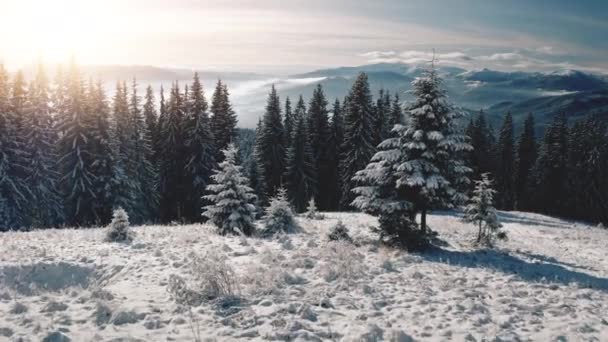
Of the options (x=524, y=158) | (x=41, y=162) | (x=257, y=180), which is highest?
(x=41, y=162)

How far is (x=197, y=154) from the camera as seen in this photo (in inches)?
1571

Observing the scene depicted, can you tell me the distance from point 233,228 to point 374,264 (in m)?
7.35

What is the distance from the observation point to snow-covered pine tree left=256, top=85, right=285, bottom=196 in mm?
46125

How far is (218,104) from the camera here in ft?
146

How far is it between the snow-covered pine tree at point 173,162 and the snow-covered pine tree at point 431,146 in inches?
1147

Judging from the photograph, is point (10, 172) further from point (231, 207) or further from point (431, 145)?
point (431, 145)

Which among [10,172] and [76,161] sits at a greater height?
[76,161]

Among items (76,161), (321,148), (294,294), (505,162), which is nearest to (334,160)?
(321,148)

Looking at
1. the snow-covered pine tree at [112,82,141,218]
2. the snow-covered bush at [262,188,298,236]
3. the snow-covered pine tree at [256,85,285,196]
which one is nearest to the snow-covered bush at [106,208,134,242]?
the snow-covered bush at [262,188,298,236]

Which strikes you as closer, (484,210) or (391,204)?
(391,204)

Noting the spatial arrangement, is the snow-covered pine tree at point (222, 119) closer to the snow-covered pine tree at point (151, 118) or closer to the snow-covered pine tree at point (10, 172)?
the snow-covered pine tree at point (151, 118)

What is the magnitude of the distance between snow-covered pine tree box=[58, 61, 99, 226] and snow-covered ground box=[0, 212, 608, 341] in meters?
19.4

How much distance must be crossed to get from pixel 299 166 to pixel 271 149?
437 centimetres

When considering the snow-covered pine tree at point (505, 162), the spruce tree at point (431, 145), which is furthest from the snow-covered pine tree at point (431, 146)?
the snow-covered pine tree at point (505, 162)
